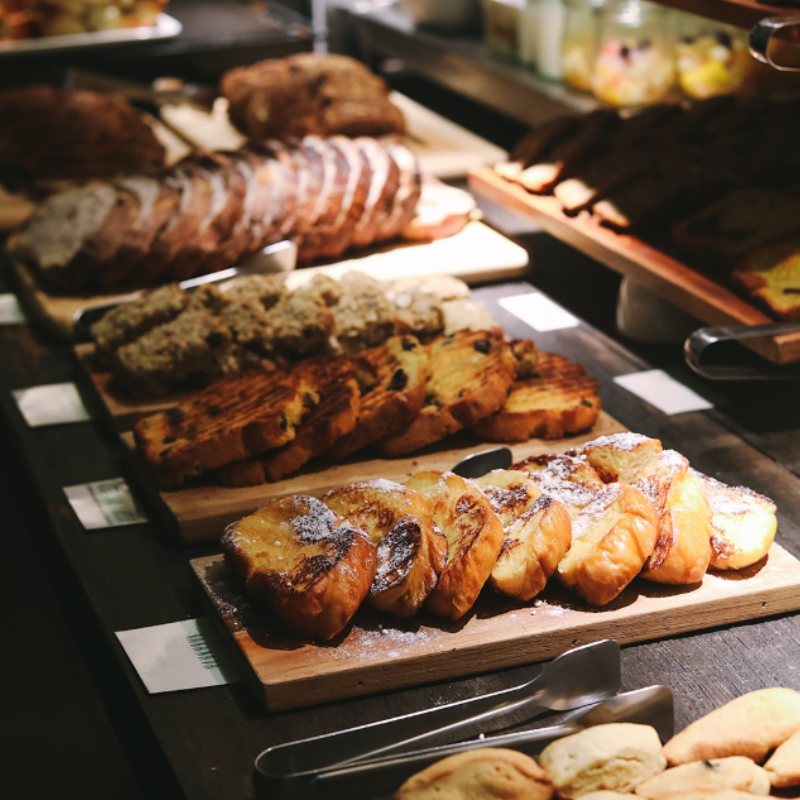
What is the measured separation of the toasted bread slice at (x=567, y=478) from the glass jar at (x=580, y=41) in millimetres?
2495

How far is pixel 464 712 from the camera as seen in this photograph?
1.72m

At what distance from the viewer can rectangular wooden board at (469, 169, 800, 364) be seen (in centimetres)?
274

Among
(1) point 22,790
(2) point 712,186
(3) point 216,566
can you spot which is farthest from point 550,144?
(1) point 22,790

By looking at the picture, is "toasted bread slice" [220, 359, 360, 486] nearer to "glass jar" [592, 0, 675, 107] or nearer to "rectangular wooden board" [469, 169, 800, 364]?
"rectangular wooden board" [469, 169, 800, 364]

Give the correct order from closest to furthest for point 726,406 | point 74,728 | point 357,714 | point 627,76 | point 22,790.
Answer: point 357,714 → point 726,406 → point 22,790 → point 74,728 → point 627,76

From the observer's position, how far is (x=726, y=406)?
2.90 m

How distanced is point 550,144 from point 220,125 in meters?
1.96

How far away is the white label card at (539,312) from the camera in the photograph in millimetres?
3395

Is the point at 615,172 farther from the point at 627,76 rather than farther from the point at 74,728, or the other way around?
the point at 74,728

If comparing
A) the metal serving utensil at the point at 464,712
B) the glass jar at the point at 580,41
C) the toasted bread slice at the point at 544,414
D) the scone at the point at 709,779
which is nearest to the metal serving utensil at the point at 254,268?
the toasted bread slice at the point at 544,414

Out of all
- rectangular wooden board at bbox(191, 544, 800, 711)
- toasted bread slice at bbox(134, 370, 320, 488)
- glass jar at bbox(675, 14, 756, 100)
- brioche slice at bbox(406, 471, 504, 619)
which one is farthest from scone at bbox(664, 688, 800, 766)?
glass jar at bbox(675, 14, 756, 100)

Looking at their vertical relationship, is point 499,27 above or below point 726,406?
above

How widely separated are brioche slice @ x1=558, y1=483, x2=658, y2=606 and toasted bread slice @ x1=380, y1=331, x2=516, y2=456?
58 centimetres

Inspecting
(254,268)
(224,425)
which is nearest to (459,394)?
(224,425)
